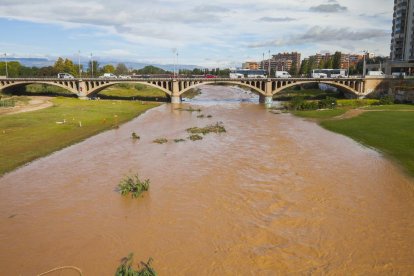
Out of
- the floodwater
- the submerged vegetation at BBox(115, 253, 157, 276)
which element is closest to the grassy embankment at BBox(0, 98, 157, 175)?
the floodwater

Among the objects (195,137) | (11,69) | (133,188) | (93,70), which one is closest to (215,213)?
(133,188)

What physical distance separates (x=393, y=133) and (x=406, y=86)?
40.3m

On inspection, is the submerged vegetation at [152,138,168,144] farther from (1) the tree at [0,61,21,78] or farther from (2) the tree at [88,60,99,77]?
(1) the tree at [0,61,21,78]

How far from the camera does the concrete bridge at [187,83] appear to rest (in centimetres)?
7656

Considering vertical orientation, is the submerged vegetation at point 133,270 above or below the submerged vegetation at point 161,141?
below

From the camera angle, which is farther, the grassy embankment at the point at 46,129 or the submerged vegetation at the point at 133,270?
the grassy embankment at the point at 46,129

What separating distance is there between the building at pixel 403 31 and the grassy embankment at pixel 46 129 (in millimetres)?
80751

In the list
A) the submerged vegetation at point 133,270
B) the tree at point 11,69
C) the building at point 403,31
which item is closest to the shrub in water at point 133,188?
the submerged vegetation at point 133,270

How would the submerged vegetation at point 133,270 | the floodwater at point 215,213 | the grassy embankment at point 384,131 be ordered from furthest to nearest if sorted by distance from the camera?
the grassy embankment at point 384,131 < the floodwater at point 215,213 < the submerged vegetation at point 133,270

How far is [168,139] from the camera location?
36969 mm

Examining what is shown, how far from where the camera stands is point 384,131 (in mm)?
35656

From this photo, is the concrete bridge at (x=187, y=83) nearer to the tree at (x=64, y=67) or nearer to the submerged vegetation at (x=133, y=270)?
the tree at (x=64, y=67)

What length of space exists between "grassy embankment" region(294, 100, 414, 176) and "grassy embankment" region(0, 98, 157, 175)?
26.6 meters

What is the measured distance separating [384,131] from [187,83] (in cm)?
4942
